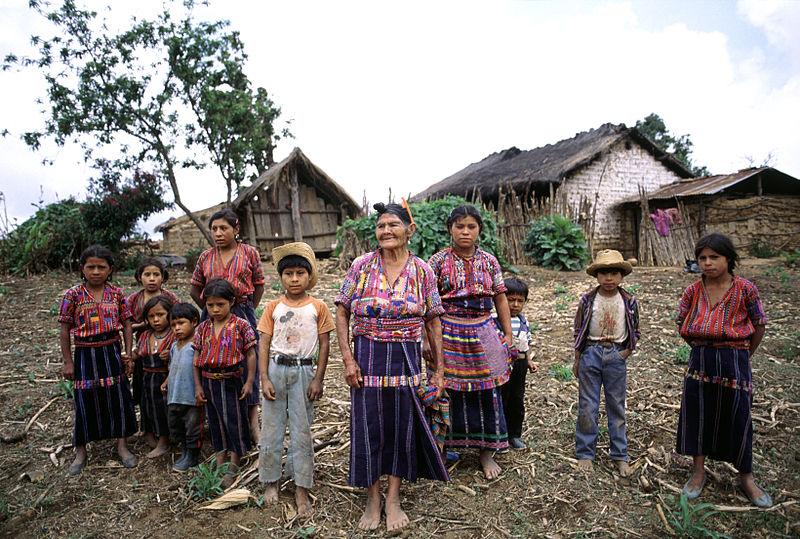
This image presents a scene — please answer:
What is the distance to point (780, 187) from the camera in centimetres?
1502

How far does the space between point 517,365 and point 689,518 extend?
1.29m

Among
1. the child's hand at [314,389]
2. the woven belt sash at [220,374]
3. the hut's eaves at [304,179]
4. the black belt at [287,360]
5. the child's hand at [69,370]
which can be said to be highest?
the hut's eaves at [304,179]

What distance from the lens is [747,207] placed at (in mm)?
13562

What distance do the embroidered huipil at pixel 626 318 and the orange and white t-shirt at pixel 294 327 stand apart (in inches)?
66.9

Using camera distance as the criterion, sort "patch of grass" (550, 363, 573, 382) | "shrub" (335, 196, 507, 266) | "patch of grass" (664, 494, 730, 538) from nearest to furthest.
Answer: "patch of grass" (664, 494, 730, 538)
"patch of grass" (550, 363, 573, 382)
"shrub" (335, 196, 507, 266)

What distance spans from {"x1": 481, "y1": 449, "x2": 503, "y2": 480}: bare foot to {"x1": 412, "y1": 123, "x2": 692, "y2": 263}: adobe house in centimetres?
1262

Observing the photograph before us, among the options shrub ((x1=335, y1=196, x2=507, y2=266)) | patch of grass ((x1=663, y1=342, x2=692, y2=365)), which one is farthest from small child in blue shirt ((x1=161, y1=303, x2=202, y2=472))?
shrub ((x1=335, y1=196, x2=507, y2=266))

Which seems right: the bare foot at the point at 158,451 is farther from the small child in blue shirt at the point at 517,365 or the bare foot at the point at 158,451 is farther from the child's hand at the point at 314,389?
the small child in blue shirt at the point at 517,365

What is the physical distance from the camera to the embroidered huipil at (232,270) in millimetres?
3414

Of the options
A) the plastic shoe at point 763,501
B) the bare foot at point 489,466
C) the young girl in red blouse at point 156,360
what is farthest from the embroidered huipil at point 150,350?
the plastic shoe at point 763,501

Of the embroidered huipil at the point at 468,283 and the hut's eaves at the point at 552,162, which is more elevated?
the hut's eaves at the point at 552,162

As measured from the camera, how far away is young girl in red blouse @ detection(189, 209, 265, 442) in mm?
3393

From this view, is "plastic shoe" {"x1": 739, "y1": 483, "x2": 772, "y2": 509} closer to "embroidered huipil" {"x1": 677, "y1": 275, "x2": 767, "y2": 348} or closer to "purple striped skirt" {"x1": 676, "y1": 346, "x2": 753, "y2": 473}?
"purple striped skirt" {"x1": 676, "y1": 346, "x2": 753, "y2": 473}

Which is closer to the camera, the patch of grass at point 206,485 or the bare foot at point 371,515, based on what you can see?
the bare foot at point 371,515
